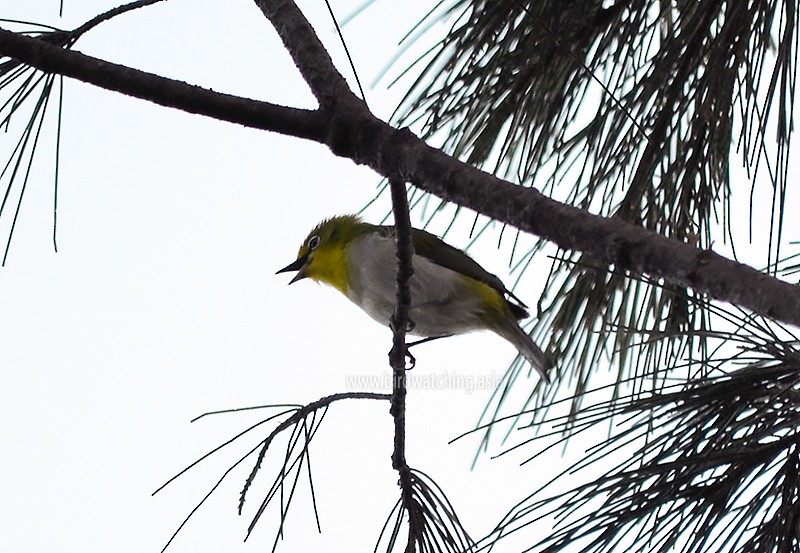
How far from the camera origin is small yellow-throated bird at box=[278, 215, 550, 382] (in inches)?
106

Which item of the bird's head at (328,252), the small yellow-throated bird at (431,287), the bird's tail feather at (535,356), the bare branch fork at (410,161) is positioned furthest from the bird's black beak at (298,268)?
the bare branch fork at (410,161)

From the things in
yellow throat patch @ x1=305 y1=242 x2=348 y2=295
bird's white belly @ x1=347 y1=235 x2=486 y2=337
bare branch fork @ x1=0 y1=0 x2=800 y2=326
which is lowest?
bare branch fork @ x1=0 y1=0 x2=800 y2=326

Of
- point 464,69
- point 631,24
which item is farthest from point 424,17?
point 631,24

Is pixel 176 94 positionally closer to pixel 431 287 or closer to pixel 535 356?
pixel 535 356

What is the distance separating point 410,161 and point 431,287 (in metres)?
1.61

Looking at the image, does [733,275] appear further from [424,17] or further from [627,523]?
[424,17]

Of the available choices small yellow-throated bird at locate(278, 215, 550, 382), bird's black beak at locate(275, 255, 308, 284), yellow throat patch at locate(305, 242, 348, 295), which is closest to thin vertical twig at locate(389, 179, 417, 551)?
small yellow-throated bird at locate(278, 215, 550, 382)

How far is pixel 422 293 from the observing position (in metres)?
2.74

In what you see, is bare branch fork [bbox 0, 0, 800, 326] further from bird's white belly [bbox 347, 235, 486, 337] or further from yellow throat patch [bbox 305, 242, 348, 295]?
yellow throat patch [bbox 305, 242, 348, 295]

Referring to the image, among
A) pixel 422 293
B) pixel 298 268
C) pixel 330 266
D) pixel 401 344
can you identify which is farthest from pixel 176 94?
pixel 298 268

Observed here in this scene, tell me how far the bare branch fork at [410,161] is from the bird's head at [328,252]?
5.18 feet

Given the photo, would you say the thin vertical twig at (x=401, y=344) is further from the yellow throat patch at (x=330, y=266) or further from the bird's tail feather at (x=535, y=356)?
the yellow throat patch at (x=330, y=266)

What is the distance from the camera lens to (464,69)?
5.70 ft

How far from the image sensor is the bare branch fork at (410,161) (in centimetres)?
82
